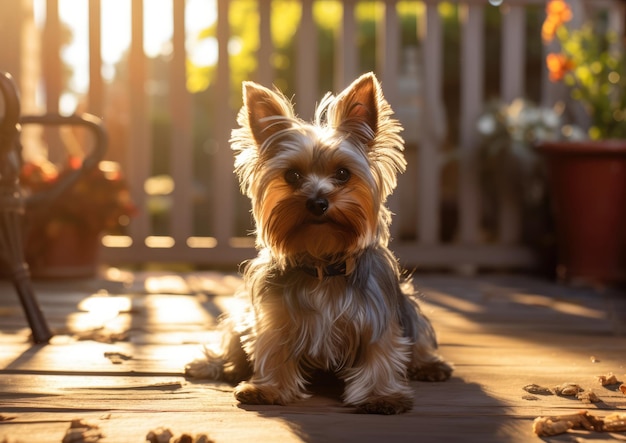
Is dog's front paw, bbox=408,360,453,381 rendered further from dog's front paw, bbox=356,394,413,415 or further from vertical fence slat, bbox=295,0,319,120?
vertical fence slat, bbox=295,0,319,120

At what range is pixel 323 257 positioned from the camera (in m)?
2.76

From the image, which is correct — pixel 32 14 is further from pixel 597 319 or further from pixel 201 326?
pixel 597 319

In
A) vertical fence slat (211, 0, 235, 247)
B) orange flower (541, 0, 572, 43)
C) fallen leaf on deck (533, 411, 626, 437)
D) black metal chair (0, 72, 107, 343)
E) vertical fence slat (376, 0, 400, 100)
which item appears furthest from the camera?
vertical fence slat (376, 0, 400, 100)

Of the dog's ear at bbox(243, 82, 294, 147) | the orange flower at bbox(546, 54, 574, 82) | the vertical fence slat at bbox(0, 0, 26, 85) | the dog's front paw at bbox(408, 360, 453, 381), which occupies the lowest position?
the dog's front paw at bbox(408, 360, 453, 381)

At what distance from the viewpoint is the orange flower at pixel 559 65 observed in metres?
5.81

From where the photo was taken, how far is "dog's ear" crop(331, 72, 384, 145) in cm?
280

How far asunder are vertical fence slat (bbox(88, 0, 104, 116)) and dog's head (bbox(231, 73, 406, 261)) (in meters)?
3.44

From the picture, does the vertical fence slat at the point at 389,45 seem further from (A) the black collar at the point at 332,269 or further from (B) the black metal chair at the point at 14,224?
(A) the black collar at the point at 332,269

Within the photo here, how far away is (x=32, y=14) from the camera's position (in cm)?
736

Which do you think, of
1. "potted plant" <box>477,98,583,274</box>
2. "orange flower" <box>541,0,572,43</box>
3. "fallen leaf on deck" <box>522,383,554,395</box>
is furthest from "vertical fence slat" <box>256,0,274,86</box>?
"fallen leaf on deck" <box>522,383,554,395</box>

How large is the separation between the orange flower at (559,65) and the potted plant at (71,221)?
293cm

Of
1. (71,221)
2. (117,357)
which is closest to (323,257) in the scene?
(117,357)

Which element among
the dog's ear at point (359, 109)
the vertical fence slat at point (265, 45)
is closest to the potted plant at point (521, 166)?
the vertical fence slat at point (265, 45)

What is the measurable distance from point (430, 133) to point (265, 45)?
1323 mm
